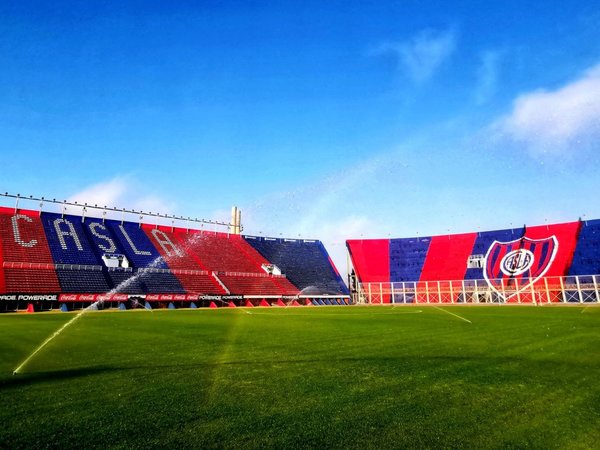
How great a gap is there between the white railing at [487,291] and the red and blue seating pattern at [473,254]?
1.83ft

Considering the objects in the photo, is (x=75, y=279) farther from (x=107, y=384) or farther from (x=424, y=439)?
(x=424, y=439)

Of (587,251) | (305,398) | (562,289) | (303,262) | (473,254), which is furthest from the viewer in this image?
(303,262)

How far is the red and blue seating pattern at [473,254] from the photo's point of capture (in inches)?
2052

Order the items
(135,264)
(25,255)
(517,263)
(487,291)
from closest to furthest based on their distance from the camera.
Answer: (25,255) < (135,264) < (487,291) < (517,263)

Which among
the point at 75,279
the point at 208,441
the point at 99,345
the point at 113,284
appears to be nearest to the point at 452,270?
the point at 113,284

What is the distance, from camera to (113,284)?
45.2 m

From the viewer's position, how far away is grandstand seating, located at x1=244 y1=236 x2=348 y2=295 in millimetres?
64500

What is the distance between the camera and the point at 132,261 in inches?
1994

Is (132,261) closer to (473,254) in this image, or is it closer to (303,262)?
(303,262)

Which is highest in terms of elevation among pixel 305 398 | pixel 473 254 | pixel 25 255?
pixel 25 255

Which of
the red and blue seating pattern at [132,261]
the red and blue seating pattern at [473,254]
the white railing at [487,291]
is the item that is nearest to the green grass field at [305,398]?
the red and blue seating pattern at [132,261]

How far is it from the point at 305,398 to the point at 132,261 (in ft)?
166

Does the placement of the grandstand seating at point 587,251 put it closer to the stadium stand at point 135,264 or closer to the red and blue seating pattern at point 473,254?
the red and blue seating pattern at point 473,254

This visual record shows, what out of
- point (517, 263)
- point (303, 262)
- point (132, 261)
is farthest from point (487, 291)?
point (132, 261)
